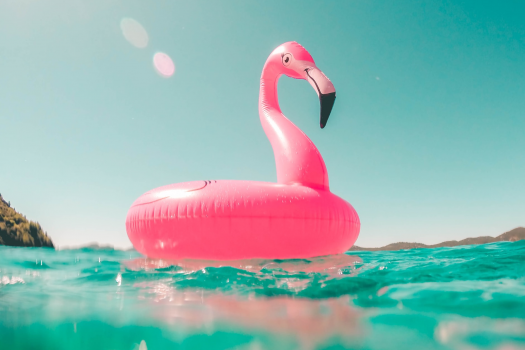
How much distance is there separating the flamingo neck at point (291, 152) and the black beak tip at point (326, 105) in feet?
1.27

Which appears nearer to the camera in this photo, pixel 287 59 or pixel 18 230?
pixel 287 59

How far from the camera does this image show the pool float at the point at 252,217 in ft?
11.5

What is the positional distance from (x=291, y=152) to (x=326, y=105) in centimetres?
88

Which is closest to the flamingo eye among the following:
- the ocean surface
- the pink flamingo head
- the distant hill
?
the pink flamingo head

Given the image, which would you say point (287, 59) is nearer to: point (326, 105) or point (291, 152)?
point (326, 105)

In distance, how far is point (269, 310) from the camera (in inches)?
85.8

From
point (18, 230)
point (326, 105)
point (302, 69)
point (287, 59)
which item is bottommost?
point (18, 230)

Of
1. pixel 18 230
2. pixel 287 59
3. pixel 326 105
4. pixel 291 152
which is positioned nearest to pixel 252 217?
pixel 291 152

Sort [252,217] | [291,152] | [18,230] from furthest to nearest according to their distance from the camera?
[18,230] < [291,152] < [252,217]

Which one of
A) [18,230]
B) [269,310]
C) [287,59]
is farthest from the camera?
[18,230]

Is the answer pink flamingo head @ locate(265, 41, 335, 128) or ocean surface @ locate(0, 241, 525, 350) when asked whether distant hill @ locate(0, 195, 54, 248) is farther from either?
pink flamingo head @ locate(265, 41, 335, 128)

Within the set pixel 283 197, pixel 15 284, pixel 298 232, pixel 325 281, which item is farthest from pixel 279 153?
pixel 15 284

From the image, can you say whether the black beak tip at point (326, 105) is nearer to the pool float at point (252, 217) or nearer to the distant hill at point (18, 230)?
the pool float at point (252, 217)

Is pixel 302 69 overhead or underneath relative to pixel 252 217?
overhead
